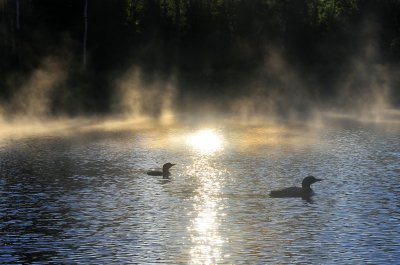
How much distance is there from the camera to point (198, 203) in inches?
1850

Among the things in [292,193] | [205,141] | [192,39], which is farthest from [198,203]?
[192,39]

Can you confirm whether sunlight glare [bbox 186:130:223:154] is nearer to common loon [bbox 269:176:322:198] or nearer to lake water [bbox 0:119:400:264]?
lake water [bbox 0:119:400:264]

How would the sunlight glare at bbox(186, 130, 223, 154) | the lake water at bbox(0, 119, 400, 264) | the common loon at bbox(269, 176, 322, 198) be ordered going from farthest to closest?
the sunlight glare at bbox(186, 130, 223, 154)
the common loon at bbox(269, 176, 322, 198)
the lake water at bbox(0, 119, 400, 264)

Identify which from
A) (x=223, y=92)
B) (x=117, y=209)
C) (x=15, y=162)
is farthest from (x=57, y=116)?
(x=117, y=209)

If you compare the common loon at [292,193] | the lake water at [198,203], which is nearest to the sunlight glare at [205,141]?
the lake water at [198,203]

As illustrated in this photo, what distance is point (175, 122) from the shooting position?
9975 cm

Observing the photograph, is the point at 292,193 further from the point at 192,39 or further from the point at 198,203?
the point at 192,39

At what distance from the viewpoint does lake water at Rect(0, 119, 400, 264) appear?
119ft

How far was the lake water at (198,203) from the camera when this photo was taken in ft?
119

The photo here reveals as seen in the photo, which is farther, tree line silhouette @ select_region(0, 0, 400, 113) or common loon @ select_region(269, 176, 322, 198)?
tree line silhouette @ select_region(0, 0, 400, 113)

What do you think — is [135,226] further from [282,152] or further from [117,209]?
[282,152]

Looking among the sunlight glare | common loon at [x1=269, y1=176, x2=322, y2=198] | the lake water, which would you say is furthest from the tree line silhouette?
common loon at [x1=269, y1=176, x2=322, y2=198]

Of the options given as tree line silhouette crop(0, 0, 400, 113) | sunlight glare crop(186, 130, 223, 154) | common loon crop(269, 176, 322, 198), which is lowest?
sunlight glare crop(186, 130, 223, 154)

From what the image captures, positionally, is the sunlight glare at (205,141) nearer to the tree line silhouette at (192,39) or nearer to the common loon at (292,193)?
the common loon at (292,193)
